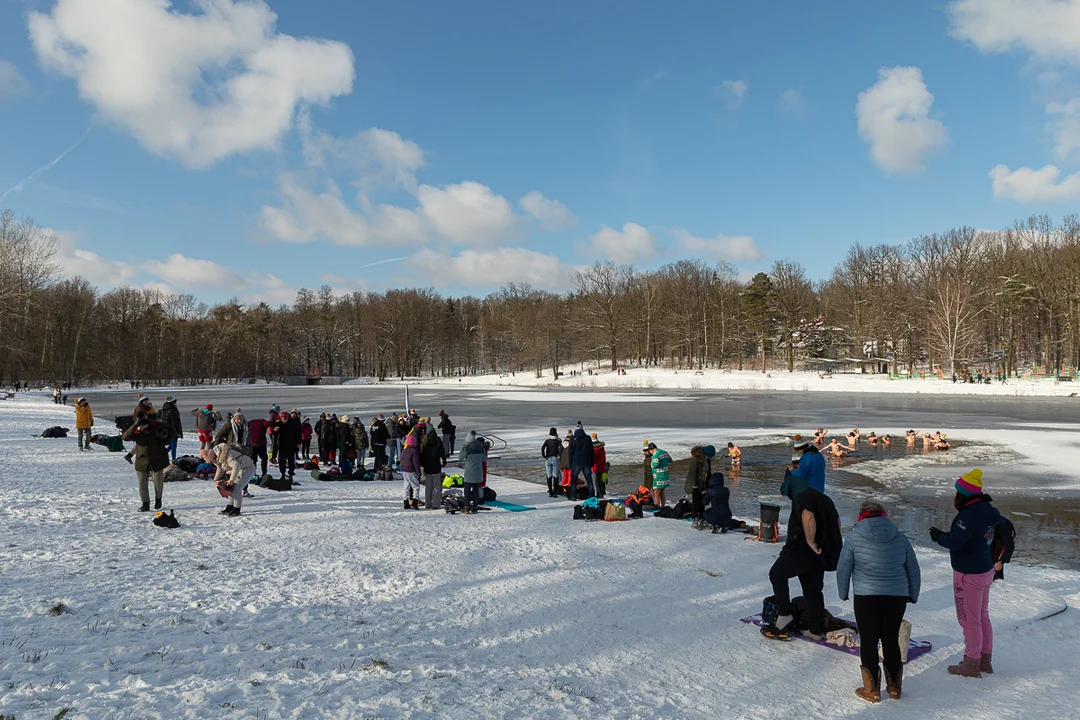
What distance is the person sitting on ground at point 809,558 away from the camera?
19.0 feet

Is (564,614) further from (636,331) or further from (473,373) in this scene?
(473,373)

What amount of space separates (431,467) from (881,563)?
8.51m

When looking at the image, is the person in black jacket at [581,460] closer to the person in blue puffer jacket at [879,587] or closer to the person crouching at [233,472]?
the person crouching at [233,472]

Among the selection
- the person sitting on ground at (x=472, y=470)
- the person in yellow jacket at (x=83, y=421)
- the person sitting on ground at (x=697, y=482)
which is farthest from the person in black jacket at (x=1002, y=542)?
the person in yellow jacket at (x=83, y=421)

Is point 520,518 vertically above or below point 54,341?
below

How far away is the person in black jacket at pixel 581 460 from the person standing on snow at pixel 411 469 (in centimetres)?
342

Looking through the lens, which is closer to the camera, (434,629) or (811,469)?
(434,629)

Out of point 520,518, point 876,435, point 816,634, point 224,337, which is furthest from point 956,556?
point 224,337

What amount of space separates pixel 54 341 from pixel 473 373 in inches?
2405

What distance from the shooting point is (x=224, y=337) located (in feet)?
310

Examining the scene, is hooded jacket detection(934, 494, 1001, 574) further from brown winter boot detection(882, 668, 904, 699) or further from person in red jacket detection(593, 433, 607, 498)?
person in red jacket detection(593, 433, 607, 498)

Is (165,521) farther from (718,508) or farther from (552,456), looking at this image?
(718,508)

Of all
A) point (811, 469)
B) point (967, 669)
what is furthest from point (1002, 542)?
point (811, 469)

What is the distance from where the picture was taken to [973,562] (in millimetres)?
5277
